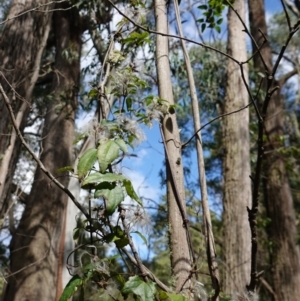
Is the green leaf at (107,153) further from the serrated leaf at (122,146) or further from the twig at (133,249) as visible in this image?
the twig at (133,249)

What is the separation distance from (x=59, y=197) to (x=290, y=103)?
7.50 m

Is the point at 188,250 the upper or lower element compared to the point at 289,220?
lower

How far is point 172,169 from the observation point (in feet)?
4.36

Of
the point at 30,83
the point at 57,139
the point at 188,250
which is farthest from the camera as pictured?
the point at 57,139

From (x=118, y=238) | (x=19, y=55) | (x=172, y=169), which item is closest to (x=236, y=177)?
(x=19, y=55)

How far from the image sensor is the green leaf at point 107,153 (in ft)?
3.73

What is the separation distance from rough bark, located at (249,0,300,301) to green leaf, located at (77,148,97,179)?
4.44 metres

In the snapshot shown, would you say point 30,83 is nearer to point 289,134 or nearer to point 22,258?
point 22,258

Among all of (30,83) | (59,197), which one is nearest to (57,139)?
(59,197)

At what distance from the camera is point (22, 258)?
490cm

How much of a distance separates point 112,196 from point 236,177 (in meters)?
3.25

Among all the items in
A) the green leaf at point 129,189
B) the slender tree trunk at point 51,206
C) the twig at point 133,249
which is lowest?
the twig at point 133,249

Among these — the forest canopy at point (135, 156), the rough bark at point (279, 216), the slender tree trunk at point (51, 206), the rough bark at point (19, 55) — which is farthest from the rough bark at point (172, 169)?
the rough bark at point (279, 216)

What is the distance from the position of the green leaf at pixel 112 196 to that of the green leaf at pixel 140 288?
173 millimetres
